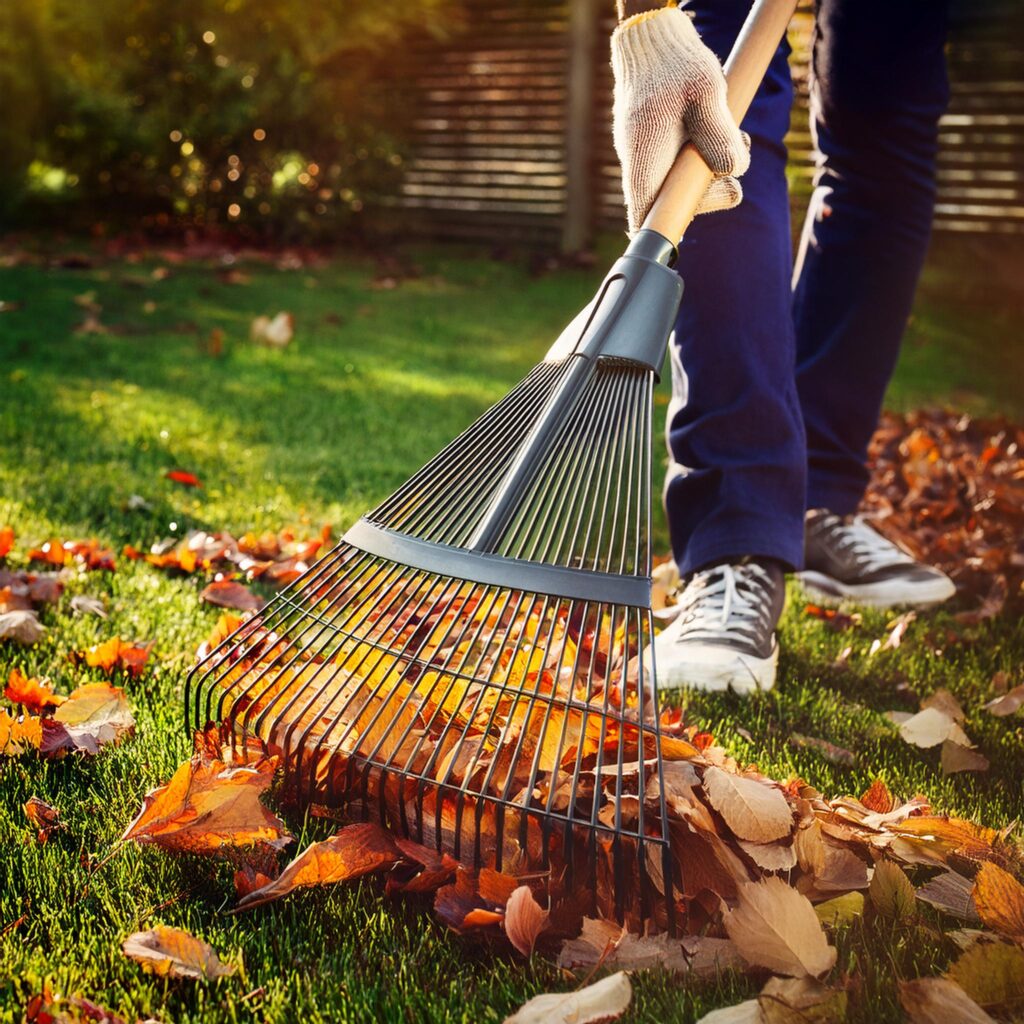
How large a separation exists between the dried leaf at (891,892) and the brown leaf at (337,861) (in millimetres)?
538

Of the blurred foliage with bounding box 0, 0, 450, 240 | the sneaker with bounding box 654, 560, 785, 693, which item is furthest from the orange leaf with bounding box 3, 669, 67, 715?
the blurred foliage with bounding box 0, 0, 450, 240

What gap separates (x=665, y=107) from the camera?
5.12ft

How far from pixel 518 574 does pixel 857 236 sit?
1.60 meters

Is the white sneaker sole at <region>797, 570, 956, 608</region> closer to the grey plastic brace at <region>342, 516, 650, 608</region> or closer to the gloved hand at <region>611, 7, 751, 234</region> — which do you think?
the gloved hand at <region>611, 7, 751, 234</region>

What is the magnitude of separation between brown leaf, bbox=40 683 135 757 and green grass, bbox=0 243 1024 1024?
0.02 m

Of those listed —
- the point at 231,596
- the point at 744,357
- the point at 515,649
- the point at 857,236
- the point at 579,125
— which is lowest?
the point at 231,596

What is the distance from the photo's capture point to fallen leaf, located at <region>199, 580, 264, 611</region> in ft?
6.80

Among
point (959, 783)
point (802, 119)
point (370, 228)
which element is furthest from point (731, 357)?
point (370, 228)

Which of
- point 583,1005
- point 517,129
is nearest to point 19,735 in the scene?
point 583,1005

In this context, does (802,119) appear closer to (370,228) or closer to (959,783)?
(370,228)

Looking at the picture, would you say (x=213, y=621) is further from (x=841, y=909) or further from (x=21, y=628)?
(x=841, y=909)

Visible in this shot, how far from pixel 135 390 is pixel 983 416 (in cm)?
306

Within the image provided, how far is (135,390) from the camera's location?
3678mm

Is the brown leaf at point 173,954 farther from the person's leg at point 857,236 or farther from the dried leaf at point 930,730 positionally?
the person's leg at point 857,236
